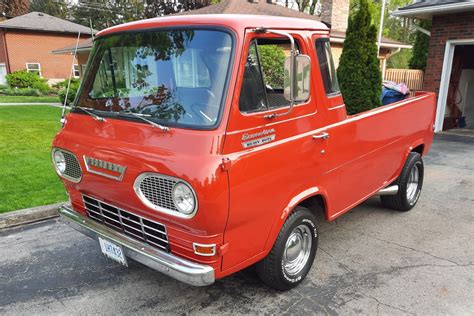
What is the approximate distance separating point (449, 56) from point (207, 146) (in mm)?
10425

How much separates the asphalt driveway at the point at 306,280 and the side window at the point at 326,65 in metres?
1.77

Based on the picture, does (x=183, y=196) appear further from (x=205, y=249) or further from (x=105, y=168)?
(x=105, y=168)

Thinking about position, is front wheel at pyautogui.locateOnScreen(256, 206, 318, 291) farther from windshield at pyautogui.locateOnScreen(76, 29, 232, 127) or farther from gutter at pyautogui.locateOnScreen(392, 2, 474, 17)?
gutter at pyautogui.locateOnScreen(392, 2, 474, 17)

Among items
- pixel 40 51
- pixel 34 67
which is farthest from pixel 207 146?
pixel 40 51

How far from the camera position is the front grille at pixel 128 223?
2854 millimetres

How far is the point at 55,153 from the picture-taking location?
3404 mm

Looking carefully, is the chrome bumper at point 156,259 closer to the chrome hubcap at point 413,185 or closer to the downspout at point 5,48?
the chrome hubcap at point 413,185

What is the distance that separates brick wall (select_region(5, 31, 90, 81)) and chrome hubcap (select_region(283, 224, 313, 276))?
3116 centimetres

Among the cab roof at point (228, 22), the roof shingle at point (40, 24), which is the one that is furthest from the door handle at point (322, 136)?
the roof shingle at point (40, 24)

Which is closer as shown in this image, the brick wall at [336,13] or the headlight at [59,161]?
the headlight at [59,161]

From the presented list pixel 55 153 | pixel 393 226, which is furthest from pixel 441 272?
pixel 55 153

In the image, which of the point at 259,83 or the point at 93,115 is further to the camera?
the point at 93,115

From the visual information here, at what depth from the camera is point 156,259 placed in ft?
8.82

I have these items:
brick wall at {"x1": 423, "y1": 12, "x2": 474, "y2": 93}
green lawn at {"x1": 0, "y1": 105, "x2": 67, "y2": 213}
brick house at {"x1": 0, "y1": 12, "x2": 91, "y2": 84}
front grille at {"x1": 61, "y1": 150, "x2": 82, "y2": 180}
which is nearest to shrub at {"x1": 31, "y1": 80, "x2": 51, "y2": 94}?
brick house at {"x1": 0, "y1": 12, "x2": 91, "y2": 84}
